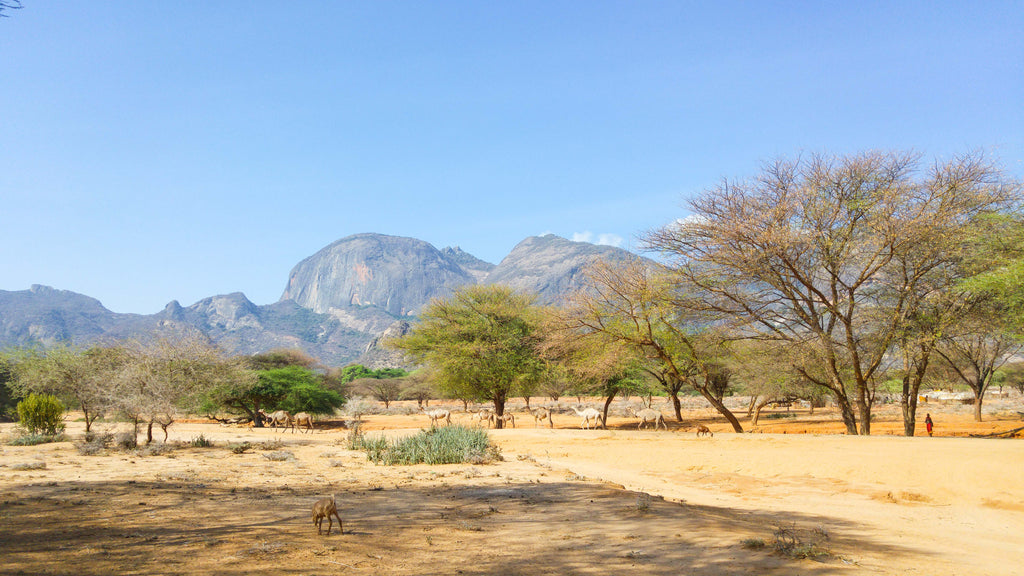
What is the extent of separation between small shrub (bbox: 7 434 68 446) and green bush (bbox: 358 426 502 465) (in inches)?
532

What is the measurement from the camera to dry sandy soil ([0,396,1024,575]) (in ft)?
21.2

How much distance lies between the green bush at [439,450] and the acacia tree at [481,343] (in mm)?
14888

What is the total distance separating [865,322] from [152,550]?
2287 centimetres

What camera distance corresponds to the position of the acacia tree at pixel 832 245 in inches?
731

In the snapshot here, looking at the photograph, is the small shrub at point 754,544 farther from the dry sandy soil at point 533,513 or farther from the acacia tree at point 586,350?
the acacia tree at point 586,350

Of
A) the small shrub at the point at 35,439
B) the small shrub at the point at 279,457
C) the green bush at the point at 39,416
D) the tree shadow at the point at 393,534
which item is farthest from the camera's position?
the green bush at the point at 39,416

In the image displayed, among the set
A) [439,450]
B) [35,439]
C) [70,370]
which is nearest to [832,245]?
[439,450]

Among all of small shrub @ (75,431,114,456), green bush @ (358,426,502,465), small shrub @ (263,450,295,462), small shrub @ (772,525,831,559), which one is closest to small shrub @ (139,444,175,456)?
small shrub @ (75,431,114,456)

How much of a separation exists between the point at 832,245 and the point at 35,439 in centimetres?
2953

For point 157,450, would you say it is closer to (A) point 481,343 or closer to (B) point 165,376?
(B) point 165,376

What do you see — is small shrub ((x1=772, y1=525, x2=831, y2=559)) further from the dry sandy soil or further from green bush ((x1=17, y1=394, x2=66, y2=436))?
green bush ((x1=17, y1=394, x2=66, y2=436))

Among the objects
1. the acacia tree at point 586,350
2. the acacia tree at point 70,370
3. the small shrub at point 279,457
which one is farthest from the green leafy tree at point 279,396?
the small shrub at point 279,457

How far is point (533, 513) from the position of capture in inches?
375

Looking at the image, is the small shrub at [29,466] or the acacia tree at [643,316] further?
the acacia tree at [643,316]
